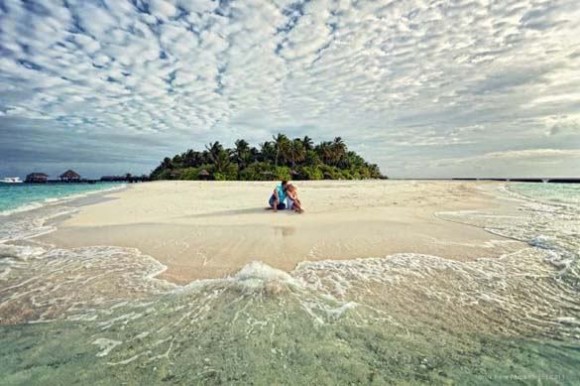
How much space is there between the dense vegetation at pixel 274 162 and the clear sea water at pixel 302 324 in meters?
50.6

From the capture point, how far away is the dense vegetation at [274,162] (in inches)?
2405

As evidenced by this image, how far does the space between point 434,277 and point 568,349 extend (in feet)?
6.26

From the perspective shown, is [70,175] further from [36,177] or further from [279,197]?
[279,197]

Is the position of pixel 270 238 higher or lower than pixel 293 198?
lower

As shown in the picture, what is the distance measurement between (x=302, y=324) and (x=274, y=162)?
6303 centimetres

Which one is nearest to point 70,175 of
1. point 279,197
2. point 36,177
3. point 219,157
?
point 36,177

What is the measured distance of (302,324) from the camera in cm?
333

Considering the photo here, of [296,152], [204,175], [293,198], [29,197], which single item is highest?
[296,152]

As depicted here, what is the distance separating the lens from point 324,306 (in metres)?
3.77

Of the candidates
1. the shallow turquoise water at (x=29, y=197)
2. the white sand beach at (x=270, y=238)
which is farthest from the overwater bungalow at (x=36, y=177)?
the white sand beach at (x=270, y=238)

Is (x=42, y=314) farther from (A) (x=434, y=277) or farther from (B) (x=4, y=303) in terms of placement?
(A) (x=434, y=277)

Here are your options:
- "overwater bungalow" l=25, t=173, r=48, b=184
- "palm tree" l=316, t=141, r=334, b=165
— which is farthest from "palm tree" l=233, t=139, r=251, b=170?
"overwater bungalow" l=25, t=173, r=48, b=184

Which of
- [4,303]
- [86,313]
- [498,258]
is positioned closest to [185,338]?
[86,313]

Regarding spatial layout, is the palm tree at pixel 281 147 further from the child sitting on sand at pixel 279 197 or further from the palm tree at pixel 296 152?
the child sitting on sand at pixel 279 197
